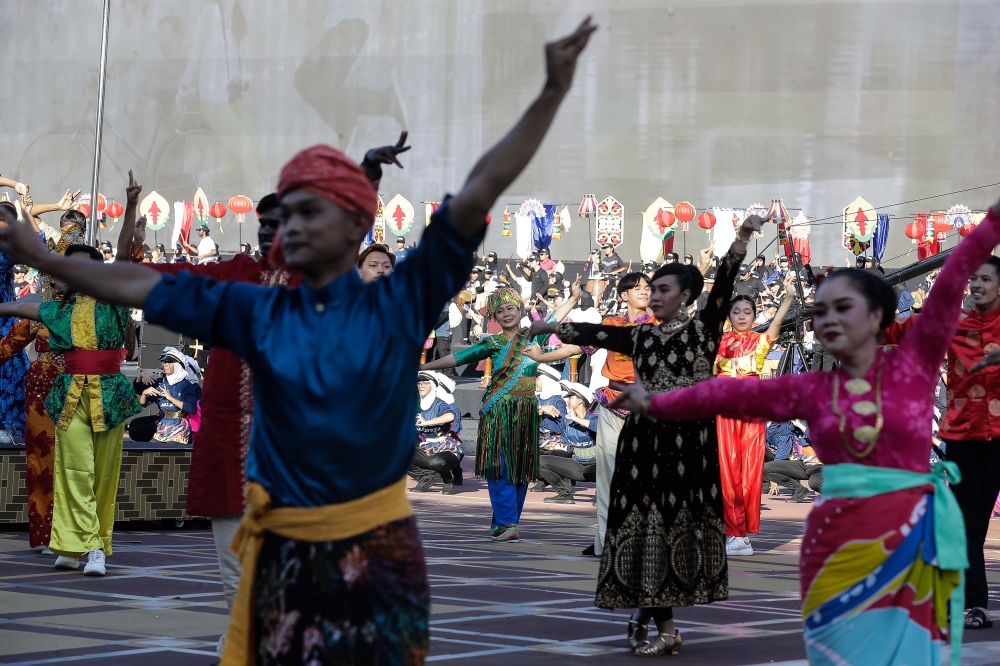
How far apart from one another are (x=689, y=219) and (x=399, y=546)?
92.6ft

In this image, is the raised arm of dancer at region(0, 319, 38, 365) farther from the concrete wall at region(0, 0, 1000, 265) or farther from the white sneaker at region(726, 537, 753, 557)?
the concrete wall at region(0, 0, 1000, 265)

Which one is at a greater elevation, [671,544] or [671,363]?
[671,363]

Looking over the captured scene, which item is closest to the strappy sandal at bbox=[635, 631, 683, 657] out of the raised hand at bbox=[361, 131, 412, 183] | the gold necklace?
the gold necklace

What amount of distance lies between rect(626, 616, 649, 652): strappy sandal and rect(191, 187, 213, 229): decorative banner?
1104 inches

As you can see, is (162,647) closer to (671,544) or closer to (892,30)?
(671,544)

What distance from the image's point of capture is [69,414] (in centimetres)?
693

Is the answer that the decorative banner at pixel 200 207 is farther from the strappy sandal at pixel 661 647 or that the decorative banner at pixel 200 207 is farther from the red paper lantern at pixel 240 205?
the strappy sandal at pixel 661 647

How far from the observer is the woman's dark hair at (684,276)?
5.46 meters

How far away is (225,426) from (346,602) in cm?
235

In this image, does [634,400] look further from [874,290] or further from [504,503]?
[504,503]

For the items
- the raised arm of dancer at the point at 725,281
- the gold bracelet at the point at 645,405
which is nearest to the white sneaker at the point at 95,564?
the raised arm of dancer at the point at 725,281

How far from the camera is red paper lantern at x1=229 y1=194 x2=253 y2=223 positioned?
107 ft

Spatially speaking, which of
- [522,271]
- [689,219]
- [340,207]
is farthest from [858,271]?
[689,219]

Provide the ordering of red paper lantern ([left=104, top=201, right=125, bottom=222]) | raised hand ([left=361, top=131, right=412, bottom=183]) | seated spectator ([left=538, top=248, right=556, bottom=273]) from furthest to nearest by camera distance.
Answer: red paper lantern ([left=104, top=201, right=125, bottom=222]) → seated spectator ([left=538, top=248, right=556, bottom=273]) → raised hand ([left=361, top=131, right=412, bottom=183])
